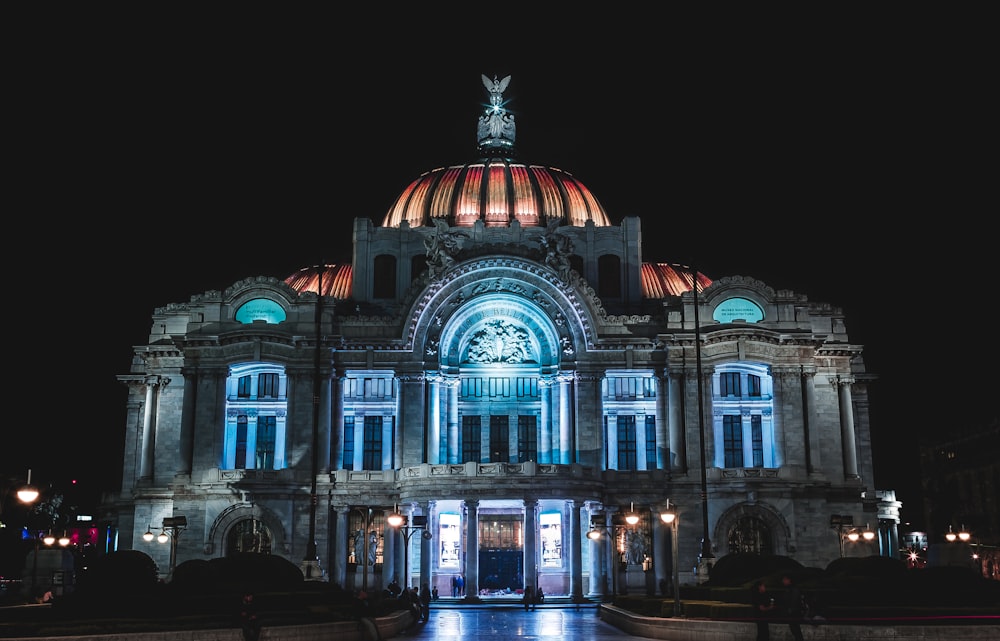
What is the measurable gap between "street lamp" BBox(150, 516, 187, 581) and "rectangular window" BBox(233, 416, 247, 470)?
6.71 metres

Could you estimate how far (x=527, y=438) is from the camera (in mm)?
80688

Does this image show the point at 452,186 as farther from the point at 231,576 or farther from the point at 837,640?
the point at 837,640

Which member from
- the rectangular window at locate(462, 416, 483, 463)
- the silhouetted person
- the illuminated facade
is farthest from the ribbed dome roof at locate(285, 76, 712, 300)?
the silhouetted person

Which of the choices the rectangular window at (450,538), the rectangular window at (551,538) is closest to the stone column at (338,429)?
the rectangular window at (450,538)

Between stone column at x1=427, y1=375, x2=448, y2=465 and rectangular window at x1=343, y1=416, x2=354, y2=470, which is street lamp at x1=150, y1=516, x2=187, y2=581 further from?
stone column at x1=427, y1=375, x2=448, y2=465

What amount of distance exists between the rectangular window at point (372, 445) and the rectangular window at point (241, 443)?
7991 mm

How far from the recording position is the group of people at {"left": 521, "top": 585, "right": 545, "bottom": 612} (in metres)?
61.8

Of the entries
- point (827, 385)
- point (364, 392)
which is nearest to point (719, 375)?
point (827, 385)

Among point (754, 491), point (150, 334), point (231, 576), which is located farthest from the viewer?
point (150, 334)

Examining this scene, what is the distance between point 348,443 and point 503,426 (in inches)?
420

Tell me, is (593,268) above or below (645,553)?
above

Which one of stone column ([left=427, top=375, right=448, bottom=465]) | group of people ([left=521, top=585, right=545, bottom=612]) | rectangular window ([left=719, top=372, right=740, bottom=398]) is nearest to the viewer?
group of people ([left=521, top=585, right=545, bottom=612])

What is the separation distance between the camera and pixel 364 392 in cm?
8050

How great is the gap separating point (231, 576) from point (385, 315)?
131 ft
